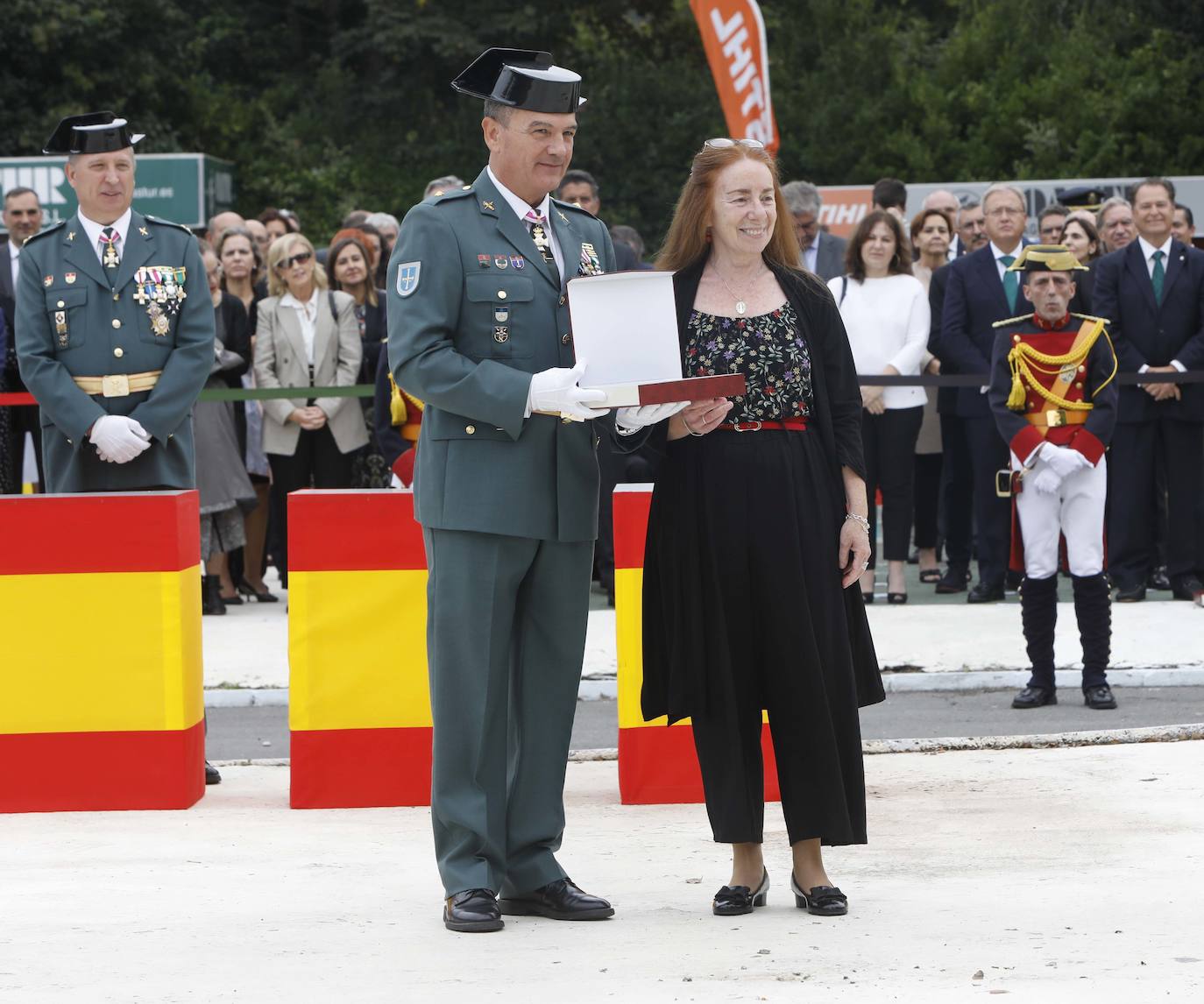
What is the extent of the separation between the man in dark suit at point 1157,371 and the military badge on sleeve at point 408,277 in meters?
7.04

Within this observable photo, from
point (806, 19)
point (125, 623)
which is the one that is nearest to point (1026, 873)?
point (125, 623)

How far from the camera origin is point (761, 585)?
521cm

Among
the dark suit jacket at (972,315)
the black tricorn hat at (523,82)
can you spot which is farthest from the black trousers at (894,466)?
the black tricorn hat at (523,82)

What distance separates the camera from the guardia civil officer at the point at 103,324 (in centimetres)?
709

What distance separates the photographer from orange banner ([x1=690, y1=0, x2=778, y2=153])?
16.6m

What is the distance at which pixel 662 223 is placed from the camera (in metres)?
35.9

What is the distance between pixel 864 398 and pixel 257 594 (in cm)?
383

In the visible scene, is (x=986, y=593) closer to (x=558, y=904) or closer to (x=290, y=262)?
(x=290, y=262)

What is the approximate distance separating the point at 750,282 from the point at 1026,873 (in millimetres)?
1802

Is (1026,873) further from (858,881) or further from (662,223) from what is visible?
(662,223)

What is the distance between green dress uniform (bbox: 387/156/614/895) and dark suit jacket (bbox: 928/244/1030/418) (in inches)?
257

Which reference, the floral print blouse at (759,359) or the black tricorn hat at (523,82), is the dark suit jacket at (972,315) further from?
the black tricorn hat at (523,82)

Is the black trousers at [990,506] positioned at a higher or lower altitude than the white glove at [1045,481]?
lower

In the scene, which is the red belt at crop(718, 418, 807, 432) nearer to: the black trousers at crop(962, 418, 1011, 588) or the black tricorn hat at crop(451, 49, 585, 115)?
the black tricorn hat at crop(451, 49, 585, 115)
